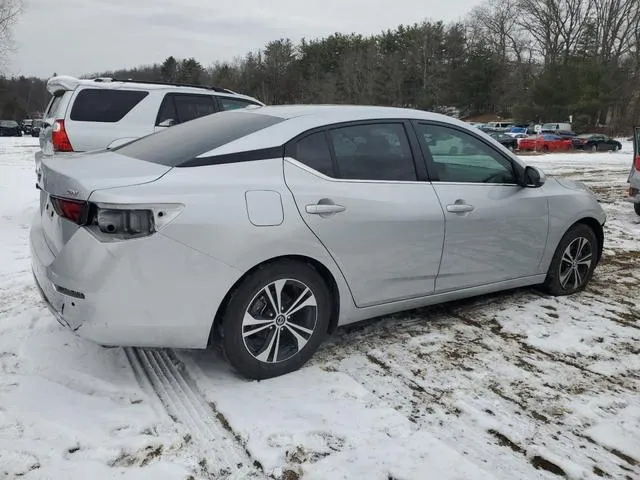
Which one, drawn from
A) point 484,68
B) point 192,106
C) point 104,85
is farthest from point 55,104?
point 484,68

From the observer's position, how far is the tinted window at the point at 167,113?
282 inches

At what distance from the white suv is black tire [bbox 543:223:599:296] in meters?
4.95

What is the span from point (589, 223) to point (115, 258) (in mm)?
4068

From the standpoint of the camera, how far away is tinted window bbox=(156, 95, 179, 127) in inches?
282

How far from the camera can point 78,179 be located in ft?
9.33

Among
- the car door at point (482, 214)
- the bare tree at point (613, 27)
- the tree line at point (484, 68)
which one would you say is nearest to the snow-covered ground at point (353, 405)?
the car door at point (482, 214)

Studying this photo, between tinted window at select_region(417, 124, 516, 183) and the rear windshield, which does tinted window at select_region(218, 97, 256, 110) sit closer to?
the rear windshield

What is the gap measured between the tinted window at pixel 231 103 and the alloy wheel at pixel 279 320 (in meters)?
5.20

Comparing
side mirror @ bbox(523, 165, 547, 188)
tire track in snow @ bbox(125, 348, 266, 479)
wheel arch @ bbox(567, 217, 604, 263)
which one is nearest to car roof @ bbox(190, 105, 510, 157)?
side mirror @ bbox(523, 165, 547, 188)

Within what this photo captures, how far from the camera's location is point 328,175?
10.9 ft

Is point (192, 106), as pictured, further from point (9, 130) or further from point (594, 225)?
point (9, 130)

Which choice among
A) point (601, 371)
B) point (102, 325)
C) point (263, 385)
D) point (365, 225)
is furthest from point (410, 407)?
point (102, 325)

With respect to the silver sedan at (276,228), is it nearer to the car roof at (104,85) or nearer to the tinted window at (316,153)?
the tinted window at (316,153)

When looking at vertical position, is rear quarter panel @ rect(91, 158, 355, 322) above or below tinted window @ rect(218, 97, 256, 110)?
below
